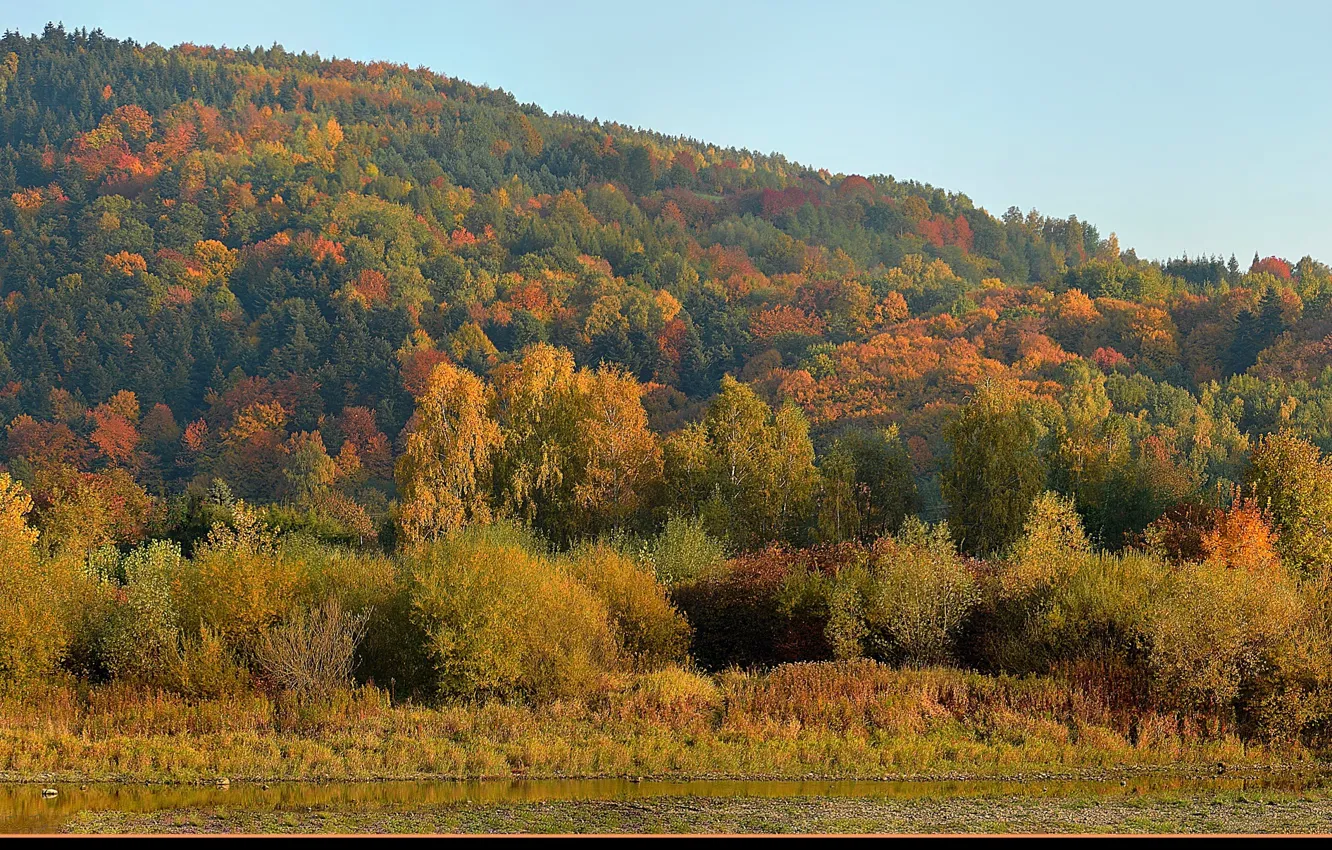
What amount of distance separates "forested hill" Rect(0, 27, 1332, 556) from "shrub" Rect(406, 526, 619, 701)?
2061 cm

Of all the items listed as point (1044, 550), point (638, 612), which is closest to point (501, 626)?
point (638, 612)

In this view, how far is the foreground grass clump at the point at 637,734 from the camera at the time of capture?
30.1 metres

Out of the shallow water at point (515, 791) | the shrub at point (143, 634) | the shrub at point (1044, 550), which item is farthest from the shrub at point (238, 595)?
the shrub at point (1044, 550)

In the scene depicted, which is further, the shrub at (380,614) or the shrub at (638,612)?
the shrub at (638,612)

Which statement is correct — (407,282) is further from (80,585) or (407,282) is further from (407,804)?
(407,804)

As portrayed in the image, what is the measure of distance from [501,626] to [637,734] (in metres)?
4.99

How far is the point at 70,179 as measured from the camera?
198750 mm

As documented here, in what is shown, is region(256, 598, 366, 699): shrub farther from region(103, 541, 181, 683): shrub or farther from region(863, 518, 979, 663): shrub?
region(863, 518, 979, 663): shrub

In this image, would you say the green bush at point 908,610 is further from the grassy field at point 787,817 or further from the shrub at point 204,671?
the shrub at point 204,671

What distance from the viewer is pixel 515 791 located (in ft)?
93.3

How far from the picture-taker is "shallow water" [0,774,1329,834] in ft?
87.8

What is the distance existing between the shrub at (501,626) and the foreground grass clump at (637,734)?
2.70 ft

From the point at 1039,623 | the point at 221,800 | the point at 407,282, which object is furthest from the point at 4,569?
the point at 407,282

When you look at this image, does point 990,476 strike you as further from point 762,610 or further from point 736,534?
point 762,610
